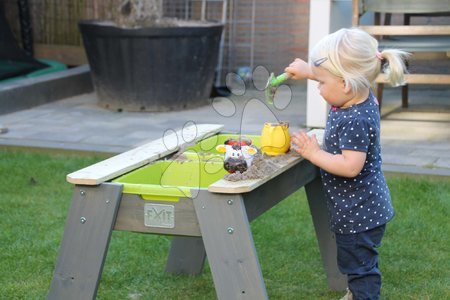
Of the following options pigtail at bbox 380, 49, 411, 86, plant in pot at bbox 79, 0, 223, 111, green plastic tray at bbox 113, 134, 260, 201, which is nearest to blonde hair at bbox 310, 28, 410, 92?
pigtail at bbox 380, 49, 411, 86

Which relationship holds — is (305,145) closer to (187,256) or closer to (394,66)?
(394,66)

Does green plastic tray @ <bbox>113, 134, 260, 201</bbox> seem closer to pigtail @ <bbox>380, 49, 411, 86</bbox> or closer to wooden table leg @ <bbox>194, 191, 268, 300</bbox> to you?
wooden table leg @ <bbox>194, 191, 268, 300</bbox>

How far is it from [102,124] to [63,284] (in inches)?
158

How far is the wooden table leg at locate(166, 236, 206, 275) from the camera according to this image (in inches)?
145

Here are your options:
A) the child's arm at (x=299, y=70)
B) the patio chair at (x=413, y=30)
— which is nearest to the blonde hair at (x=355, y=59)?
the child's arm at (x=299, y=70)

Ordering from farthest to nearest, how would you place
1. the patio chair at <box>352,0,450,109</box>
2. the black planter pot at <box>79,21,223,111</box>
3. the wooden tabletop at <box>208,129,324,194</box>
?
the black planter pot at <box>79,21,223,111</box> → the patio chair at <box>352,0,450,109</box> → the wooden tabletop at <box>208,129,324,194</box>

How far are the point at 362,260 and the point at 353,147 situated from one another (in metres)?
0.42

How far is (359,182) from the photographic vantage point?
2.94m

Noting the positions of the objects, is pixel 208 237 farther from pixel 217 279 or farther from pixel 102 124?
pixel 102 124

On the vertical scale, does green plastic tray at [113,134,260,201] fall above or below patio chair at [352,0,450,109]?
below

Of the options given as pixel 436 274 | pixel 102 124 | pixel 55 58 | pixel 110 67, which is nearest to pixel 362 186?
pixel 436 274

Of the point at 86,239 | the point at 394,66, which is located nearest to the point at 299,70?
the point at 394,66

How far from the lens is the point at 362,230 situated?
2.95 metres

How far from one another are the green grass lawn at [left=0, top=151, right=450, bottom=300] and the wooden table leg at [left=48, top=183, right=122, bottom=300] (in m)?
0.72
